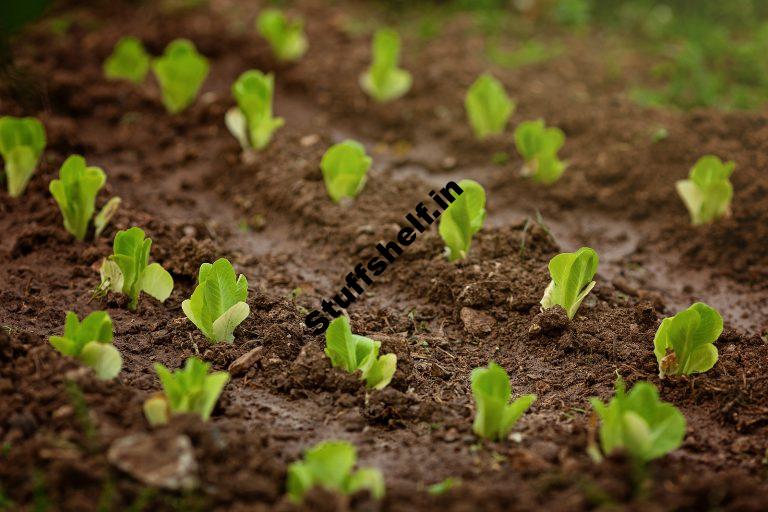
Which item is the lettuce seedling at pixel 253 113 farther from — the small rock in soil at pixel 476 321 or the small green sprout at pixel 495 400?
the small green sprout at pixel 495 400

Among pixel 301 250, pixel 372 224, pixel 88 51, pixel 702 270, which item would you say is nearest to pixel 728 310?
pixel 702 270

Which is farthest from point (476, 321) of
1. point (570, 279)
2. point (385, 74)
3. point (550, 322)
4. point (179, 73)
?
point (179, 73)

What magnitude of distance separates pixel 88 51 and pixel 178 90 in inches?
34.9

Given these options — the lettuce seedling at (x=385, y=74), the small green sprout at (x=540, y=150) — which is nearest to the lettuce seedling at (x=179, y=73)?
the lettuce seedling at (x=385, y=74)

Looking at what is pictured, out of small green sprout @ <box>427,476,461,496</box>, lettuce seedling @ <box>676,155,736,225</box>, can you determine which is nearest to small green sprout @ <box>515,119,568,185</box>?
lettuce seedling @ <box>676,155,736,225</box>

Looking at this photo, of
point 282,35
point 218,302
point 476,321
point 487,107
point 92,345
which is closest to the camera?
point 92,345

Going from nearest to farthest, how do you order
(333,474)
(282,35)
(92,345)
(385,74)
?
(333,474)
(92,345)
(385,74)
(282,35)

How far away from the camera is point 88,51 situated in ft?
15.4

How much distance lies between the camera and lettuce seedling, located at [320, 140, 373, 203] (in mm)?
3420

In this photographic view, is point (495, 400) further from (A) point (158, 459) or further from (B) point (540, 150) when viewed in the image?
(B) point (540, 150)

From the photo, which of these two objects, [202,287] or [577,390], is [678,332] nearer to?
[577,390]

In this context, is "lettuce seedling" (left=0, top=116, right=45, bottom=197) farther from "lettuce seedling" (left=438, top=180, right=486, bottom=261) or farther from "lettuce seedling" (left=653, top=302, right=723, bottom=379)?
"lettuce seedling" (left=653, top=302, right=723, bottom=379)

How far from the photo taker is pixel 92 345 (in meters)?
2.33

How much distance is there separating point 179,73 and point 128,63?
489 millimetres
